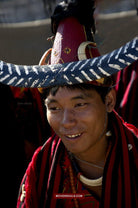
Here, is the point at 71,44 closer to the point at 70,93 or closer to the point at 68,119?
the point at 70,93

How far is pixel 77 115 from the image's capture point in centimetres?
185

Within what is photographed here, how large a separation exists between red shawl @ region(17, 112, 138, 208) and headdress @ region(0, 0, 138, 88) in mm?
490

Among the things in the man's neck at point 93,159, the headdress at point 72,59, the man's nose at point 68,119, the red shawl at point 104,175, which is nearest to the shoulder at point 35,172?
the red shawl at point 104,175

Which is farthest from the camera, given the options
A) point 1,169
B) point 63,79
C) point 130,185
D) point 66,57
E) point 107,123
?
point 1,169

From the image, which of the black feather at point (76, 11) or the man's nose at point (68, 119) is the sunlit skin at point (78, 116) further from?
the black feather at point (76, 11)

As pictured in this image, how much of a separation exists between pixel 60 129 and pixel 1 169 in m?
1.50

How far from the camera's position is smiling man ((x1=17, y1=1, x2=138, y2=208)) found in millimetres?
1863

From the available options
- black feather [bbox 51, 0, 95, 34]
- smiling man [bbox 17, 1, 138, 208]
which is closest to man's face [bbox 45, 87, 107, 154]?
smiling man [bbox 17, 1, 138, 208]

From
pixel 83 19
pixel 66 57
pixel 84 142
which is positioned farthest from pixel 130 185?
pixel 83 19

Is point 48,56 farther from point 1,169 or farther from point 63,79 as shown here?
point 1,169

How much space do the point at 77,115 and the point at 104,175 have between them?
48 cm

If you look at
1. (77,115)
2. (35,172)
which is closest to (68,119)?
(77,115)

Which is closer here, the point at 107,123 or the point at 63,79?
the point at 63,79

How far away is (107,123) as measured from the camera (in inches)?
84.6
